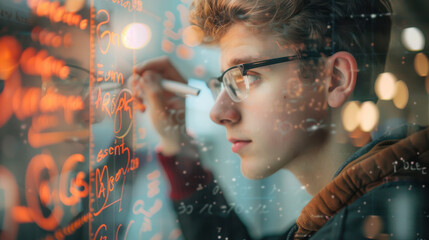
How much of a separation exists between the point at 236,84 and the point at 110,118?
2.19ft

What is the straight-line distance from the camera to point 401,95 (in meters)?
1.85

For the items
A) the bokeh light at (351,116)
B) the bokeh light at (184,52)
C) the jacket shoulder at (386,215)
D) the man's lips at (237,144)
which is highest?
the bokeh light at (184,52)

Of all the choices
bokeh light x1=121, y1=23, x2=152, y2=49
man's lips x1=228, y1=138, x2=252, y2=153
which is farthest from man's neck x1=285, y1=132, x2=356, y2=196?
bokeh light x1=121, y1=23, x2=152, y2=49

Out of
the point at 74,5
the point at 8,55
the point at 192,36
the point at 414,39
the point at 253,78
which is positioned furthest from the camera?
the point at 192,36

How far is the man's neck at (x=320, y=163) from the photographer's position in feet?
6.27

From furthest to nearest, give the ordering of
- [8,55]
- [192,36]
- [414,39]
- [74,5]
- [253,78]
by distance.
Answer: [192,36]
[253,78]
[414,39]
[74,5]
[8,55]

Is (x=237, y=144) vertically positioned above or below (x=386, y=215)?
above

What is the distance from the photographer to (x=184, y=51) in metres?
2.07

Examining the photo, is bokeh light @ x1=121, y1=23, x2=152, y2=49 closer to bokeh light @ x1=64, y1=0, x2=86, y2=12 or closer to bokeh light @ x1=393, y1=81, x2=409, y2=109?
bokeh light @ x1=64, y1=0, x2=86, y2=12

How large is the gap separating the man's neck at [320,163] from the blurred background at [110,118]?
52mm

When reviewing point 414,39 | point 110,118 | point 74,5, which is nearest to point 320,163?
point 414,39

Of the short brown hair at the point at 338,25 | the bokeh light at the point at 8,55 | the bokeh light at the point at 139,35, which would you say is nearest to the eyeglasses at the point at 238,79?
the short brown hair at the point at 338,25

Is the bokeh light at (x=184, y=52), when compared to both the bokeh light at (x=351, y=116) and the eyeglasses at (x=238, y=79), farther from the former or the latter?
the bokeh light at (x=351, y=116)

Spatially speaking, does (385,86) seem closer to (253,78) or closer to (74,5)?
(253,78)
